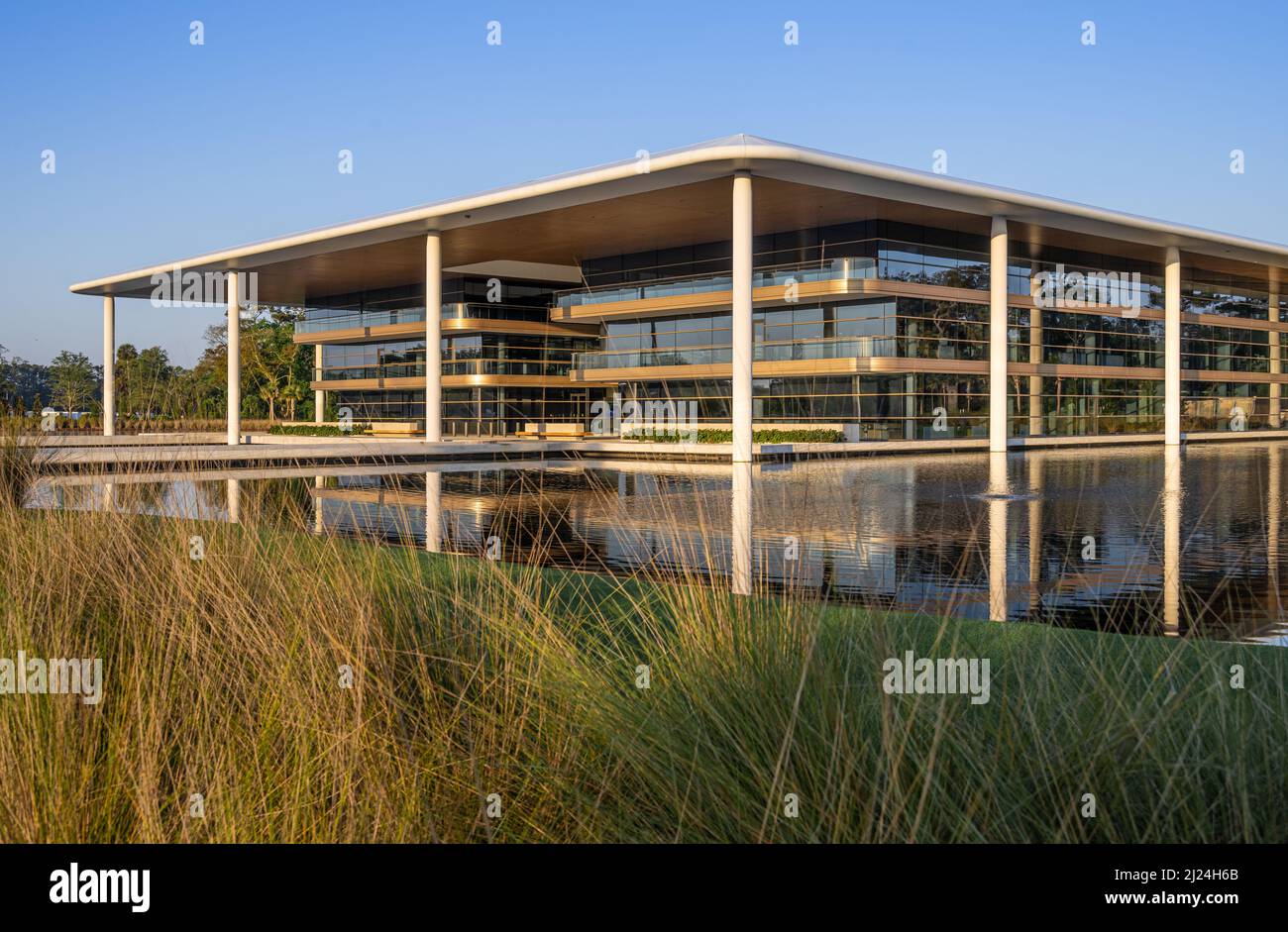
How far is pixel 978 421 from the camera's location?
119ft

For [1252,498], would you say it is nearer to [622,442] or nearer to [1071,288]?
[622,442]

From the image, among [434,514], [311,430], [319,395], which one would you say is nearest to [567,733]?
[434,514]

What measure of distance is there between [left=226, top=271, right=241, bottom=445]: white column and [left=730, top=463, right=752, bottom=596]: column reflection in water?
22459 mm

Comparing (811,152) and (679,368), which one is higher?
(811,152)

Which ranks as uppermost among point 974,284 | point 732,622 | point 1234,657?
point 974,284

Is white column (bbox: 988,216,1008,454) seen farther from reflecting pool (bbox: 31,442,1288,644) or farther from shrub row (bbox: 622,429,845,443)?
reflecting pool (bbox: 31,442,1288,644)

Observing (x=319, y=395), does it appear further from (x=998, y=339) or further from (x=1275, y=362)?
(x=1275, y=362)

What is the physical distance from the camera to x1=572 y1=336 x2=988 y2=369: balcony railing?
1339 inches

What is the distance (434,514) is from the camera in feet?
49.3

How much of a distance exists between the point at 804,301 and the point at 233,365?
68.5ft

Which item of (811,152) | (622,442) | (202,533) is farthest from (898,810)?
(622,442)

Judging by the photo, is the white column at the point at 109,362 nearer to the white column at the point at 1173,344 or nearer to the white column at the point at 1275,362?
the white column at the point at 1173,344

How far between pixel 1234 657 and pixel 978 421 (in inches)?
1269

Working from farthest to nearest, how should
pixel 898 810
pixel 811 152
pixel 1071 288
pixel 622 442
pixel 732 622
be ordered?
pixel 1071 288, pixel 622 442, pixel 811 152, pixel 732 622, pixel 898 810
